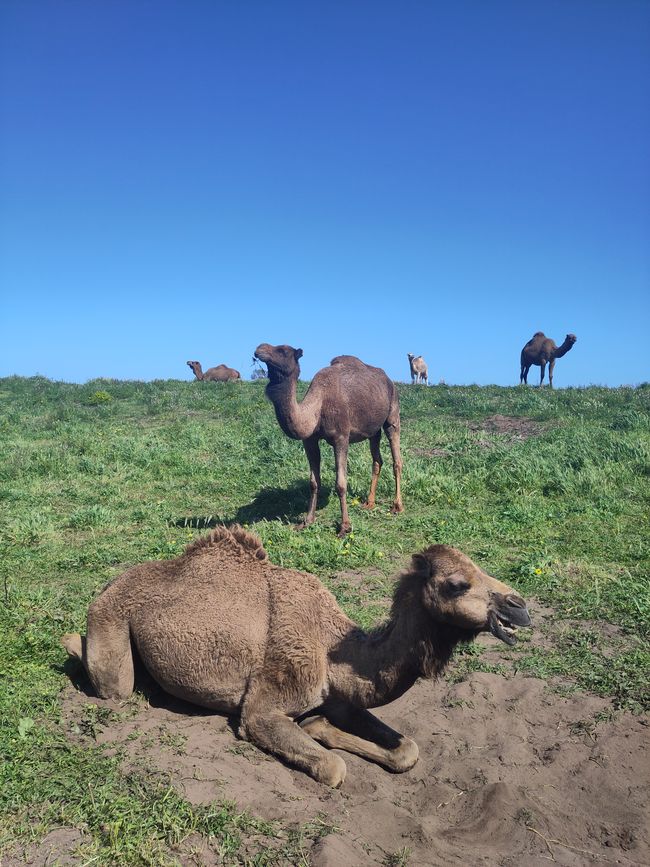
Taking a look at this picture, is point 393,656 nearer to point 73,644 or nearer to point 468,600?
point 468,600

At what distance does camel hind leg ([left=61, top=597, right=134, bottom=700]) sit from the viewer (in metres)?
4.81

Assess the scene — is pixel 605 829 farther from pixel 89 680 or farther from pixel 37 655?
pixel 37 655

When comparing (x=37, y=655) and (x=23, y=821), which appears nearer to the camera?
(x=23, y=821)

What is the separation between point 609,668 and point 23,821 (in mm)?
4237

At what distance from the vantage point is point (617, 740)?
15.3ft

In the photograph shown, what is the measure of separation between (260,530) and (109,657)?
4.45 meters

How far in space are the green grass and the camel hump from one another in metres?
2.11

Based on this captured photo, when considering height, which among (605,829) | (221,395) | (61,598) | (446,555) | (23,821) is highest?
(221,395)

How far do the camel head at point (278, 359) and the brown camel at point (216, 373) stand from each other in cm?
2596

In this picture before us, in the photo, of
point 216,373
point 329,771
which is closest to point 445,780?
point 329,771

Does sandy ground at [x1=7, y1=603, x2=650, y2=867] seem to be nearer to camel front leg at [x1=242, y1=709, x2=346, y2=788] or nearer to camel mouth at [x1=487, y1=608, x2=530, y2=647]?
camel front leg at [x1=242, y1=709, x2=346, y2=788]

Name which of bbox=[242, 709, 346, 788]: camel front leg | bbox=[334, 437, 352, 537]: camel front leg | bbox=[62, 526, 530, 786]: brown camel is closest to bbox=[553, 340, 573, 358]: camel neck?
bbox=[334, 437, 352, 537]: camel front leg

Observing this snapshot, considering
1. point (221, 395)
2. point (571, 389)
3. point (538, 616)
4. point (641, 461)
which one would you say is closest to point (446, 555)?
point (538, 616)

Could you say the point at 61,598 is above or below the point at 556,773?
above
